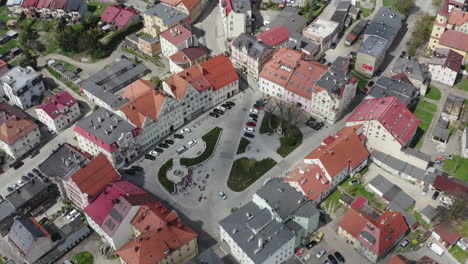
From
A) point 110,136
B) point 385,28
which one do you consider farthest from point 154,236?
point 385,28

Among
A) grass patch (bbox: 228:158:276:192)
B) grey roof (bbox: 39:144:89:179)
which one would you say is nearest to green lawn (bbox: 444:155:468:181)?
grass patch (bbox: 228:158:276:192)

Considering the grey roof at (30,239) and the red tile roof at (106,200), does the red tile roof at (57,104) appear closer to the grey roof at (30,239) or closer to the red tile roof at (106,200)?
the red tile roof at (106,200)

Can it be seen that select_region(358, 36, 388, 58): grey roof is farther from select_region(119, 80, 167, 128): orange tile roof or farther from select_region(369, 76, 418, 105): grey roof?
select_region(119, 80, 167, 128): orange tile roof

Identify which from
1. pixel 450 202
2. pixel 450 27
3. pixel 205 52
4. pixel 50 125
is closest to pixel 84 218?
pixel 50 125

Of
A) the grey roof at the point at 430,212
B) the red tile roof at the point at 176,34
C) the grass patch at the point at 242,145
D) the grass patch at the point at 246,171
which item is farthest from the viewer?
the red tile roof at the point at 176,34

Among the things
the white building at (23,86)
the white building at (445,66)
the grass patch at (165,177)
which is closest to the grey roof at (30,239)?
the grass patch at (165,177)
